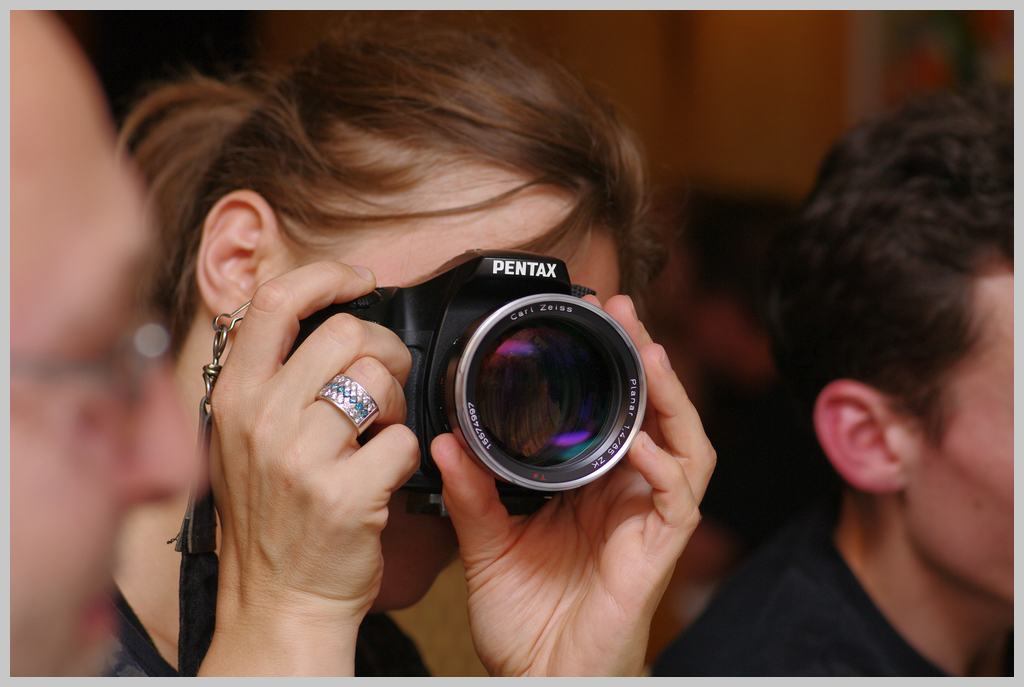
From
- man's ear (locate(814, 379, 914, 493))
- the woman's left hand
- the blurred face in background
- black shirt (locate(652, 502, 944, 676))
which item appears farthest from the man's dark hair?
the blurred face in background

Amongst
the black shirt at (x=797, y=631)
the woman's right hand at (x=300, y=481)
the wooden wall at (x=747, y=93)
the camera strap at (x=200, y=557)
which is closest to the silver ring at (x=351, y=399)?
the woman's right hand at (x=300, y=481)

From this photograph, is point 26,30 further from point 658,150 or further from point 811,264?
point 658,150

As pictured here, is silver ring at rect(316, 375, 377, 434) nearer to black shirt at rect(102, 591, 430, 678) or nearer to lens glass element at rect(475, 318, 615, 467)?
lens glass element at rect(475, 318, 615, 467)

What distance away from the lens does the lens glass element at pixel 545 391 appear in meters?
0.54

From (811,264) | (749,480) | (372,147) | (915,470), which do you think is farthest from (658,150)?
(372,147)

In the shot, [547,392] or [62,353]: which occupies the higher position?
[62,353]

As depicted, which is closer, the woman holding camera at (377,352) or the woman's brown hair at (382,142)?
the woman holding camera at (377,352)

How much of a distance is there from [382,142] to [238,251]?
15 cm

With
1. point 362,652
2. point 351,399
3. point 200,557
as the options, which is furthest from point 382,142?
point 362,652

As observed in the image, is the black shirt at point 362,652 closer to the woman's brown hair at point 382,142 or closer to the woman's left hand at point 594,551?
the woman's left hand at point 594,551

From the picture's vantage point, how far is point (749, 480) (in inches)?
62.6

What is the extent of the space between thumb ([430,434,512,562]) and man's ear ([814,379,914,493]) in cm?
48

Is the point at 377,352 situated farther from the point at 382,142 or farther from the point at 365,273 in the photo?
the point at 382,142

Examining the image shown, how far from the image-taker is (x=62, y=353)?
379 millimetres
